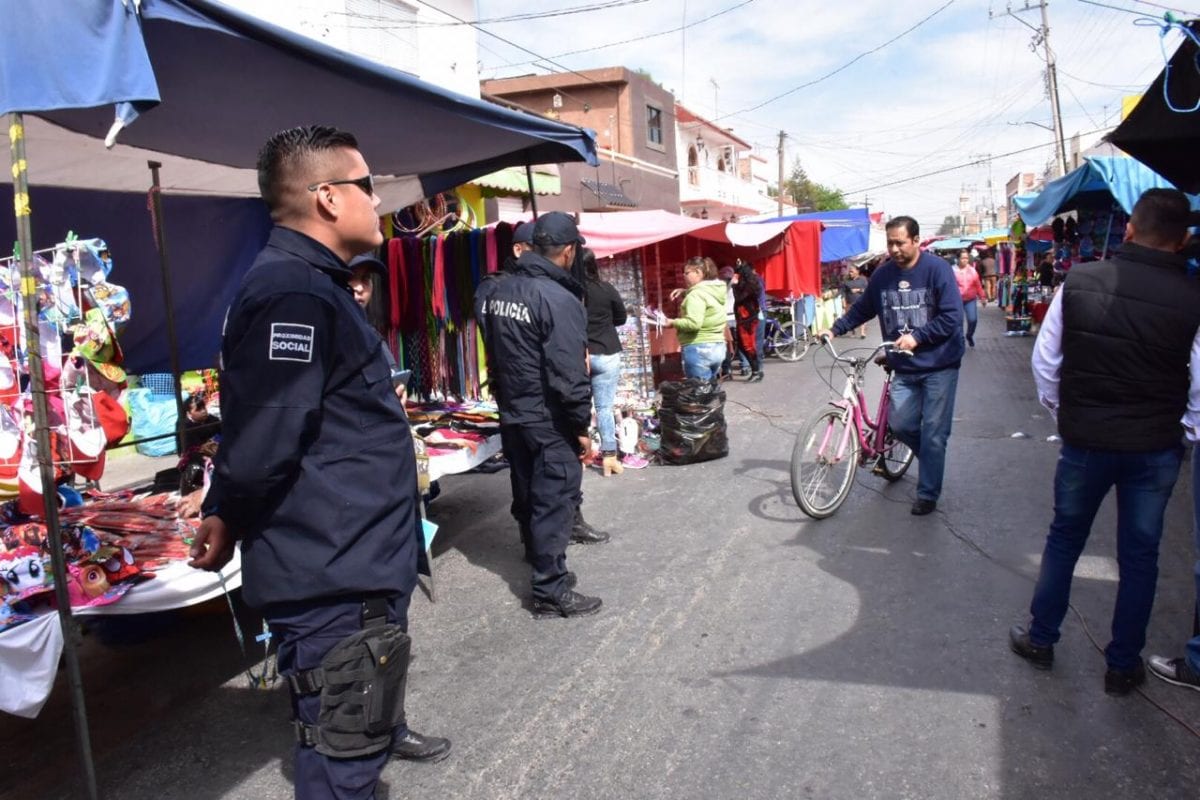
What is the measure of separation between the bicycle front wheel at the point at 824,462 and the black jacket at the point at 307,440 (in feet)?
12.4

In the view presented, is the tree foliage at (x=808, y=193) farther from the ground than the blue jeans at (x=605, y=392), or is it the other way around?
the tree foliage at (x=808, y=193)

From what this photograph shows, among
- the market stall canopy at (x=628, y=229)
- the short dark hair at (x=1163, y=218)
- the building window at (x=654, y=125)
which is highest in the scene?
the building window at (x=654, y=125)

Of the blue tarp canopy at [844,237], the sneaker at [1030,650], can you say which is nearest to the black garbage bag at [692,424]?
the sneaker at [1030,650]

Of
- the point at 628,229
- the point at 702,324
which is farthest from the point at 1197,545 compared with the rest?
the point at 628,229

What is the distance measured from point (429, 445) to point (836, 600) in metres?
2.59

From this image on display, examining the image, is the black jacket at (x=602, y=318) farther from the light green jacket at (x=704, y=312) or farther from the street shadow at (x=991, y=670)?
the street shadow at (x=991, y=670)

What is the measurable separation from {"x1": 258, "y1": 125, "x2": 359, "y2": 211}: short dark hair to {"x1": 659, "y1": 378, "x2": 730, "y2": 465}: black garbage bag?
18.3ft

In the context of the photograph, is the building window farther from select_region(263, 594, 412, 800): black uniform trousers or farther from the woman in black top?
select_region(263, 594, 412, 800): black uniform trousers

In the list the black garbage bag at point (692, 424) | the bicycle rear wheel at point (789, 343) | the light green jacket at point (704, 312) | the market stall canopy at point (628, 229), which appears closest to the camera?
the black garbage bag at point (692, 424)

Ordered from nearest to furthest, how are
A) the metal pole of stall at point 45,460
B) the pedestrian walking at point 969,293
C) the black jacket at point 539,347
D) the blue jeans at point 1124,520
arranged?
1. the metal pole of stall at point 45,460
2. the blue jeans at point 1124,520
3. the black jacket at point 539,347
4. the pedestrian walking at point 969,293

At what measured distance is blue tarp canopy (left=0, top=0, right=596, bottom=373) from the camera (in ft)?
7.66

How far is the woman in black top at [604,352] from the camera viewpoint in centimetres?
717

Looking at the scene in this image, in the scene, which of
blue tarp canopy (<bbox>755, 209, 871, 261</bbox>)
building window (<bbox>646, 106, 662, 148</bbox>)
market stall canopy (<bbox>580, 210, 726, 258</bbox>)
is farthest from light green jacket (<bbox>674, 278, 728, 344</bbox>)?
building window (<bbox>646, 106, 662, 148</bbox>)

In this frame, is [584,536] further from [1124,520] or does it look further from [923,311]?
[1124,520]
